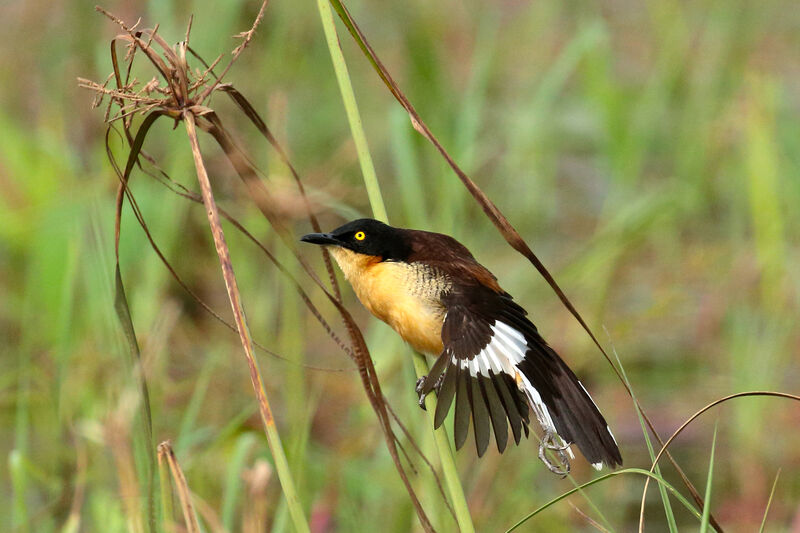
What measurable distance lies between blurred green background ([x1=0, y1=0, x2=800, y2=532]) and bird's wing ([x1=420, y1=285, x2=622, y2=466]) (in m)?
0.34

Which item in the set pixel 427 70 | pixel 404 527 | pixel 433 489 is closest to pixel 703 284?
pixel 427 70

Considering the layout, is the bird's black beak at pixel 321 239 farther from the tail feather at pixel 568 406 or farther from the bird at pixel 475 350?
the tail feather at pixel 568 406

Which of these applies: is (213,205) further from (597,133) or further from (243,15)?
(597,133)

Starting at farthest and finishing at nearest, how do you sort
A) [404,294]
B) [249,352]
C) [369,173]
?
1. [404,294]
2. [369,173]
3. [249,352]

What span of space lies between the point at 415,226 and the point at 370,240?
116 cm

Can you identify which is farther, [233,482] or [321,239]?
[233,482]

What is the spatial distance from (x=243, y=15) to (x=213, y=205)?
10.7 ft

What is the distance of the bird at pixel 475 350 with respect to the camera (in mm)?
1615

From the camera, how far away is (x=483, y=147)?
4746 millimetres

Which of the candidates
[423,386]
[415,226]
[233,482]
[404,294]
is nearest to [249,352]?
[423,386]

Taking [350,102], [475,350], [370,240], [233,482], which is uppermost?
[350,102]

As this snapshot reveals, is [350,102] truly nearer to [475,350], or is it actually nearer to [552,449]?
[475,350]

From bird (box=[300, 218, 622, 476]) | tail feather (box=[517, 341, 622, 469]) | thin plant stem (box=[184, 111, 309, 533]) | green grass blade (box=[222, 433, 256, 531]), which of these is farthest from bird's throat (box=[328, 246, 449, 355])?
green grass blade (box=[222, 433, 256, 531])

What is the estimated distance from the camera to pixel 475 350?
1.65 meters
